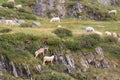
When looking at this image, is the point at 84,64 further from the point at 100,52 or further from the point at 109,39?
the point at 109,39

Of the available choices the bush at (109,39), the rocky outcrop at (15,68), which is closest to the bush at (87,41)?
the bush at (109,39)

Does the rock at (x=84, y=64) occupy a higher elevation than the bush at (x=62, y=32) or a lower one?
lower

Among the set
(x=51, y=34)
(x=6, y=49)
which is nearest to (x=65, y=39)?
(x=51, y=34)

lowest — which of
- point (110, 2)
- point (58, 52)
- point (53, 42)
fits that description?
point (110, 2)

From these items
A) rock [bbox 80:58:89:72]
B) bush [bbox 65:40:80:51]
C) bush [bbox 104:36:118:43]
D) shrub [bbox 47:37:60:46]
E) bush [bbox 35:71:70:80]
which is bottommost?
rock [bbox 80:58:89:72]

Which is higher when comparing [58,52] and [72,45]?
[72,45]

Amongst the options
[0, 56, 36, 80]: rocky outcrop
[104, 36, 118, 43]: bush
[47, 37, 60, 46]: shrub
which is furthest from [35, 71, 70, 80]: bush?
[104, 36, 118, 43]: bush

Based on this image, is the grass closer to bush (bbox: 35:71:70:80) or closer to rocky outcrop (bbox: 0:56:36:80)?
rocky outcrop (bbox: 0:56:36:80)

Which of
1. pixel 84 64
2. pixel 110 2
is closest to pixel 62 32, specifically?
pixel 84 64

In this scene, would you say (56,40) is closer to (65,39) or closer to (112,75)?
(65,39)

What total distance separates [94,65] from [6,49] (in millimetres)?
9866

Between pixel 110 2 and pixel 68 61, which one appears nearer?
pixel 68 61

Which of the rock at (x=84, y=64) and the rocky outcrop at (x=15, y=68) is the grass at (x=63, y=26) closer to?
the rock at (x=84, y=64)

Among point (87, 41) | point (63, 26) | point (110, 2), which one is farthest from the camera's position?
point (110, 2)
